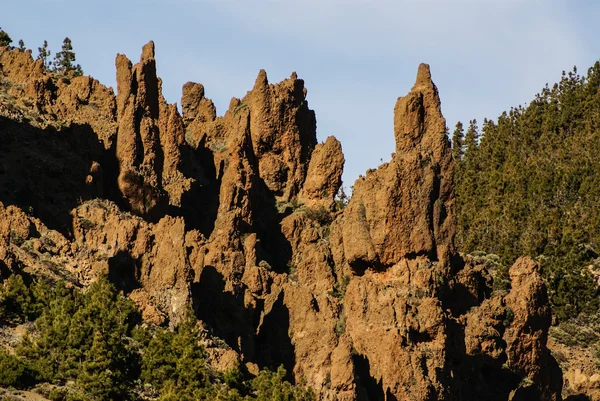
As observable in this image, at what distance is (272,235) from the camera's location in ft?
327

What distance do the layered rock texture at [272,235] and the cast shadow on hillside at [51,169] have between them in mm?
108

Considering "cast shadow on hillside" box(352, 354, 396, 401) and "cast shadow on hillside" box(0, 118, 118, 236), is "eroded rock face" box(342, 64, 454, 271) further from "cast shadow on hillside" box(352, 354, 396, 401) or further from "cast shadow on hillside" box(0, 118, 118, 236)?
"cast shadow on hillside" box(0, 118, 118, 236)

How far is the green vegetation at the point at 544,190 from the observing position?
125m

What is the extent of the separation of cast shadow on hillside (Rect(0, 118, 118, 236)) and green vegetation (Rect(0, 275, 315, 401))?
8.34 meters

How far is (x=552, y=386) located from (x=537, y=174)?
50.2 meters

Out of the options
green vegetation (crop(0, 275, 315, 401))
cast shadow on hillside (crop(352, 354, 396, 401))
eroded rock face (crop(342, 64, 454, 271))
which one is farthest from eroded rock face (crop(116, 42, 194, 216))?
cast shadow on hillside (crop(352, 354, 396, 401))

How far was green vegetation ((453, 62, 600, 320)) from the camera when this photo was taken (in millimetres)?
125188

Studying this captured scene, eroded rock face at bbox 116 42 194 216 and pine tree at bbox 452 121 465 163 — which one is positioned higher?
pine tree at bbox 452 121 465 163

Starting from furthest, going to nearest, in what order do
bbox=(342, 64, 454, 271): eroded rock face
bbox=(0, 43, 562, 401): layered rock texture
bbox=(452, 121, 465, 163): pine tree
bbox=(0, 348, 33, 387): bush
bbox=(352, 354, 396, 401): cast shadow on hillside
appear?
bbox=(452, 121, 465, 163): pine tree → bbox=(342, 64, 454, 271): eroded rock face → bbox=(0, 43, 562, 401): layered rock texture → bbox=(352, 354, 396, 401): cast shadow on hillside → bbox=(0, 348, 33, 387): bush

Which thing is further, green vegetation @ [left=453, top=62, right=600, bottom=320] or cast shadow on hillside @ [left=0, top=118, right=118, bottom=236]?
green vegetation @ [left=453, top=62, right=600, bottom=320]

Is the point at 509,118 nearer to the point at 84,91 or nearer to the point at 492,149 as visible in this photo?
the point at 492,149

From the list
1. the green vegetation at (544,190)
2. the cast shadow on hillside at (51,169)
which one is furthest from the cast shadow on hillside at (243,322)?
the green vegetation at (544,190)

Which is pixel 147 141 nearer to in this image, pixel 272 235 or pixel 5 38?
pixel 272 235

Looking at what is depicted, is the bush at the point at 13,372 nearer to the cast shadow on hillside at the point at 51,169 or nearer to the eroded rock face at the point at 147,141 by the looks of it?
the cast shadow on hillside at the point at 51,169
